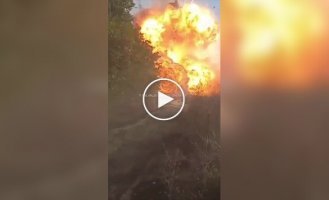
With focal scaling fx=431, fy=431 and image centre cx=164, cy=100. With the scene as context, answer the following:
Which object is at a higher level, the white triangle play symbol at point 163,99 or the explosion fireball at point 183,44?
the explosion fireball at point 183,44

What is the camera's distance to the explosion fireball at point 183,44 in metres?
Answer: 2.21

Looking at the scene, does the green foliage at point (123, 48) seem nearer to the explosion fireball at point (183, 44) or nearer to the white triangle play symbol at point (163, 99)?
the explosion fireball at point (183, 44)

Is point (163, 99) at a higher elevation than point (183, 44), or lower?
lower

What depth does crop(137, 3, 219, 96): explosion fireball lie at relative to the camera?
2211 mm

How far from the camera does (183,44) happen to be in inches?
87.5

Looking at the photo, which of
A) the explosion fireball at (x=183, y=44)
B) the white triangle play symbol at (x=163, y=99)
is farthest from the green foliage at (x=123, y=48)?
the white triangle play symbol at (x=163, y=99)

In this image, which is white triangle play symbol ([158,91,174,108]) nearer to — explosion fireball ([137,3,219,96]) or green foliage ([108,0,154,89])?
explosion fireball ([137,3,219,96])

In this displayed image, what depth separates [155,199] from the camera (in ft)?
7.26

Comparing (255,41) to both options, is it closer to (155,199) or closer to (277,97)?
(277,97)

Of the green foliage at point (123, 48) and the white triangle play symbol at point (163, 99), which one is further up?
the green foliage at point (123, 48)

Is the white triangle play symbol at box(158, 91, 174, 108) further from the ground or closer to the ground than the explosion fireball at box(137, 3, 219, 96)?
closer to the ground

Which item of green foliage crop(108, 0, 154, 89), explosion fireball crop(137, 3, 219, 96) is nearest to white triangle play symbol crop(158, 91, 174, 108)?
explosion fireball crop(137, 3, 219, 96)

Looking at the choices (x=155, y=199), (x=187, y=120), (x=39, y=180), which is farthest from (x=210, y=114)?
(x=39, y=180)

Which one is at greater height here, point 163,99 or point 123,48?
point 123,48
